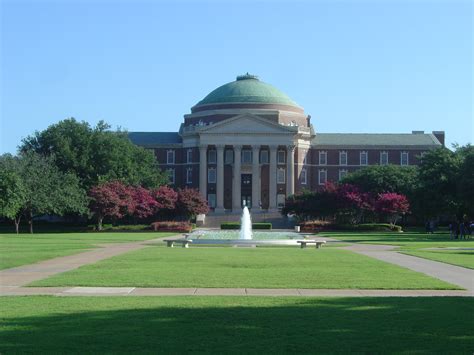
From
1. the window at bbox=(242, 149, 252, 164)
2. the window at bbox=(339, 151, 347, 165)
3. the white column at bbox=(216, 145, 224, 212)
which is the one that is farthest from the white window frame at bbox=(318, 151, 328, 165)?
the white column at bbox=(216, 145, 224, 212)

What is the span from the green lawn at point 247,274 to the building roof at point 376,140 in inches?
3703

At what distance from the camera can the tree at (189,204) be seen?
9225 cm

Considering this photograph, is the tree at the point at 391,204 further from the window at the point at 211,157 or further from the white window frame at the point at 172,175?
the white window frame at the point at 172,175

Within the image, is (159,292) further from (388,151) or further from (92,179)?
(388,151)

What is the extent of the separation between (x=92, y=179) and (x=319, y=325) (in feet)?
264

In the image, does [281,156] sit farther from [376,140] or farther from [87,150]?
[87,150]

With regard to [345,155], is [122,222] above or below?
below

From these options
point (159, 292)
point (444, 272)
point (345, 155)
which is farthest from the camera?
point (345, 155)

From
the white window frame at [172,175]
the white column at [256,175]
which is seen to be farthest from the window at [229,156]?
the white window frame at [172,175]

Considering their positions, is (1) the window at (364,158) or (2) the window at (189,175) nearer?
(2) the window at (189,175)

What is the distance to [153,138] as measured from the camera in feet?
420

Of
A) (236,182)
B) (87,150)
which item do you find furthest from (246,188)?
(87,150)

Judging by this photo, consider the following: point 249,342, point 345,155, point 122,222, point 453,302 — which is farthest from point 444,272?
point 345,155

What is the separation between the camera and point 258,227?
9025cm
